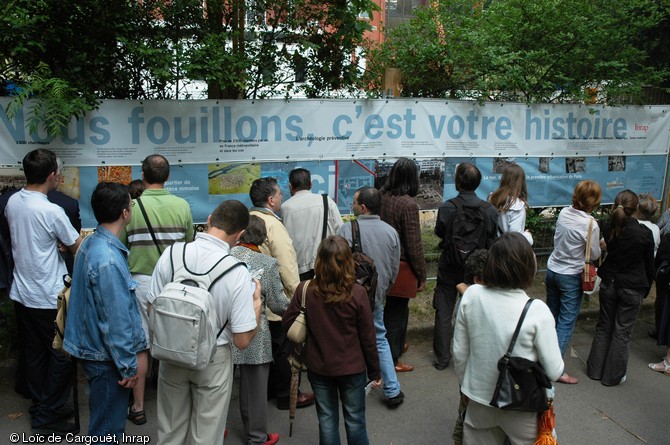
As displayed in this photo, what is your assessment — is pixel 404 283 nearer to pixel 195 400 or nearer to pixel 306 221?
pixel 306 221

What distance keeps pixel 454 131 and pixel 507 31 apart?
163 centimetres

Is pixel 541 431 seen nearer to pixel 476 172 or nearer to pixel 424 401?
pixel 424 401

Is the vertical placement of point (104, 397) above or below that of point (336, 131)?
below

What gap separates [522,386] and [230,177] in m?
3.73

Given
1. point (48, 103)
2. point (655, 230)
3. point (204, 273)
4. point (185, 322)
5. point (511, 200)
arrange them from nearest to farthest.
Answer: point (185, 322), point (204, 273), point (48, 103), point (511, 200), point (655, 230)

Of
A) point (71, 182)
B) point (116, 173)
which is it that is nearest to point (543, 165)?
point (116, 173)

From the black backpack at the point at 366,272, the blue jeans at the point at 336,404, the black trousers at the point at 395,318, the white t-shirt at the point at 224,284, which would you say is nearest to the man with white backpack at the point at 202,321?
the white t-shirt at the point at 224,284

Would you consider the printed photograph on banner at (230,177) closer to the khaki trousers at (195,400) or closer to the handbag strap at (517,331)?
the khaki trousers at (195,400)

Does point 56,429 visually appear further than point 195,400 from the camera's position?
Yes

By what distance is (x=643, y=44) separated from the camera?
7.98 metres

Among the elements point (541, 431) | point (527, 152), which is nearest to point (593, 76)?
point (527, 152)

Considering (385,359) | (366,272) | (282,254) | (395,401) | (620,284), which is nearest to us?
(366,272)

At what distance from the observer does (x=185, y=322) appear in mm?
2867

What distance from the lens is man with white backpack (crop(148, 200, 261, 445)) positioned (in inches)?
114
